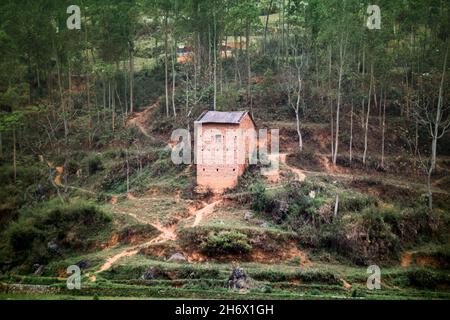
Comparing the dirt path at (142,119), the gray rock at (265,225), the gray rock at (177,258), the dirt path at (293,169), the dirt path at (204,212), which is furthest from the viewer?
the dirt path at (142,119)

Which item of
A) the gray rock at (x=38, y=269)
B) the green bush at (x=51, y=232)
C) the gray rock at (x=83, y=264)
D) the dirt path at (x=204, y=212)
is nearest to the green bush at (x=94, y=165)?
the green bush at (x=51, y=232)

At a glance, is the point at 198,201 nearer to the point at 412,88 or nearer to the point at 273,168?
the point at 273,168

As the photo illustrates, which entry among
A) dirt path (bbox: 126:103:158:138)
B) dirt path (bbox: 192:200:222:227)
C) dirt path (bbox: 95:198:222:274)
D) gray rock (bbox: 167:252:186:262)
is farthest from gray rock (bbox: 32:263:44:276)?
dirt path (bbox: 126:103:158:138)

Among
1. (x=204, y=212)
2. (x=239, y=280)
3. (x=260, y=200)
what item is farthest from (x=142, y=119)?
(x=239, y=280)

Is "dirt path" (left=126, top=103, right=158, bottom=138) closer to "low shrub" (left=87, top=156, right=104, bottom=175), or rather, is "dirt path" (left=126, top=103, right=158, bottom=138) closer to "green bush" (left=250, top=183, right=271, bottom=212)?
"low shrub" (left=87, top=156, right=104, bottom=175)

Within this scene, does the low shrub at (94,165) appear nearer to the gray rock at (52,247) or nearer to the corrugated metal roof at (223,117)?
the corrugated metal roof at (223,117)
